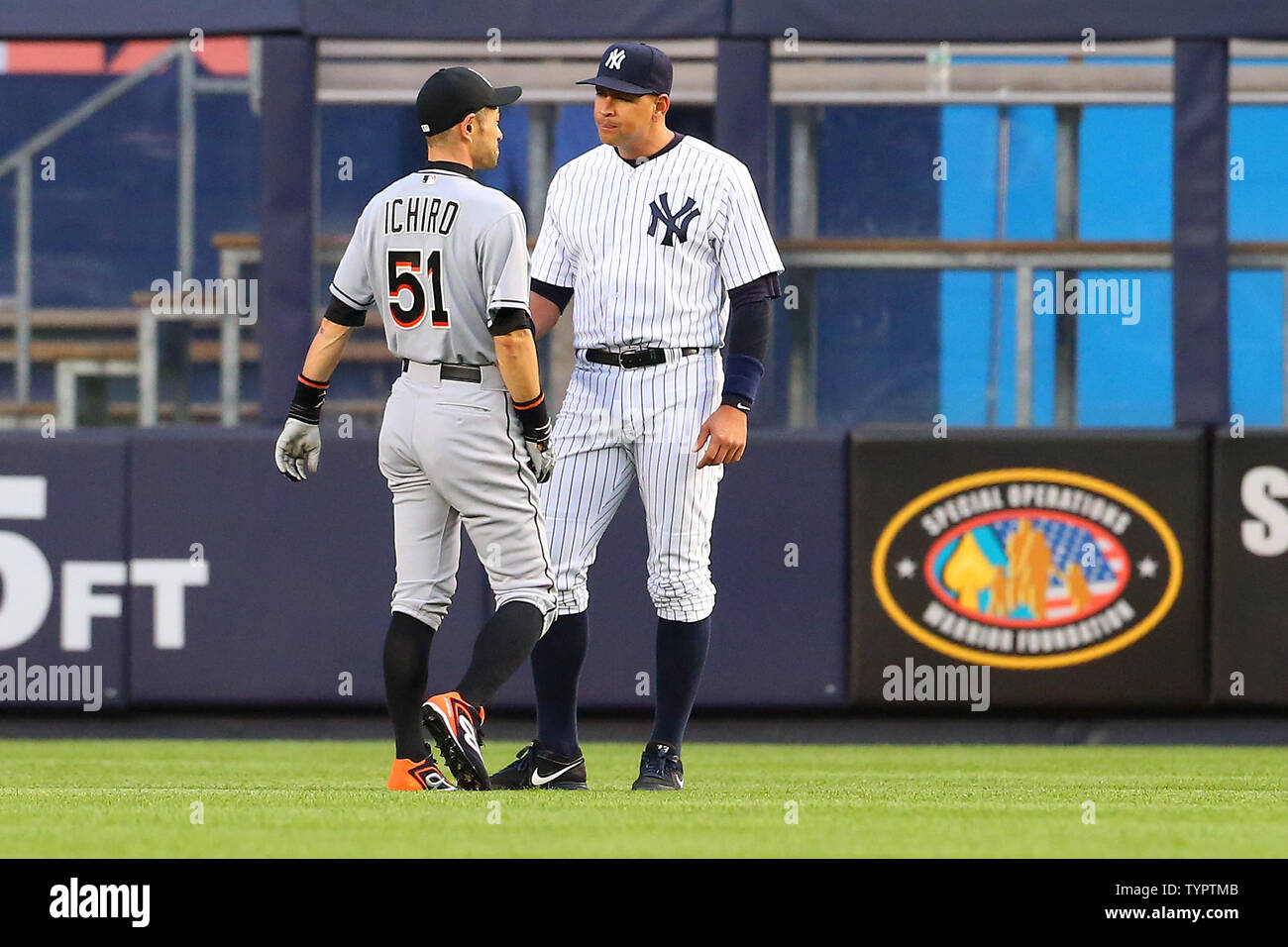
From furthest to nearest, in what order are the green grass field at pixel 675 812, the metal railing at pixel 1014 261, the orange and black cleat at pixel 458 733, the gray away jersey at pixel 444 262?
the metal railing at pixel 1014 261 → the gray away jersey at pixel 444 262 → the orange and black cleat at pixel 458 733 → the green grass field at pixel 675 812

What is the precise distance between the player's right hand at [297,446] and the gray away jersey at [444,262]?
0.33 meters

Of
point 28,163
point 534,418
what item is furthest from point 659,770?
point 28,163

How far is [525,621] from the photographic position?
16.9 ft

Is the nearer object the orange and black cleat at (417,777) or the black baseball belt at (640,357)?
the orange and black cleat at (417,777)

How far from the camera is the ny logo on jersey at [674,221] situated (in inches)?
215

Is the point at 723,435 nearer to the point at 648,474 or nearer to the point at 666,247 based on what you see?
the point at 648,474

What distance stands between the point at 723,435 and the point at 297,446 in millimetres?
1082

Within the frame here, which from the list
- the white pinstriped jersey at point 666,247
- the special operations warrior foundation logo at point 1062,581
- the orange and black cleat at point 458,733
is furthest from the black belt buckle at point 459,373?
the special operations warrior foundation logo at point 1062,581

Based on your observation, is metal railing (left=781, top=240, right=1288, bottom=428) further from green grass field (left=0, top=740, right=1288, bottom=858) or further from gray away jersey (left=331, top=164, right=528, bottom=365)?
gray away jersey (left=331, top=164, right=528, bottom=365)

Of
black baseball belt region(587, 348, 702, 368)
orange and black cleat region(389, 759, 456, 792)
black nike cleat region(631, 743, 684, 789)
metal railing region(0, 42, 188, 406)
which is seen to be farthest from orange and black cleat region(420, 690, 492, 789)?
metal railing region(0, 42, 188, 406)

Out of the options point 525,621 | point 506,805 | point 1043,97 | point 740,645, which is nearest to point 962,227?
point 1043,97

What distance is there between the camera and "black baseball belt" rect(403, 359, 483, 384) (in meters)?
5.16

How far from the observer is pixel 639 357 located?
5480 mm

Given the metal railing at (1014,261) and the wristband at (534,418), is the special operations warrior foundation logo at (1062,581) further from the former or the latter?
the wristband at (534,418)
